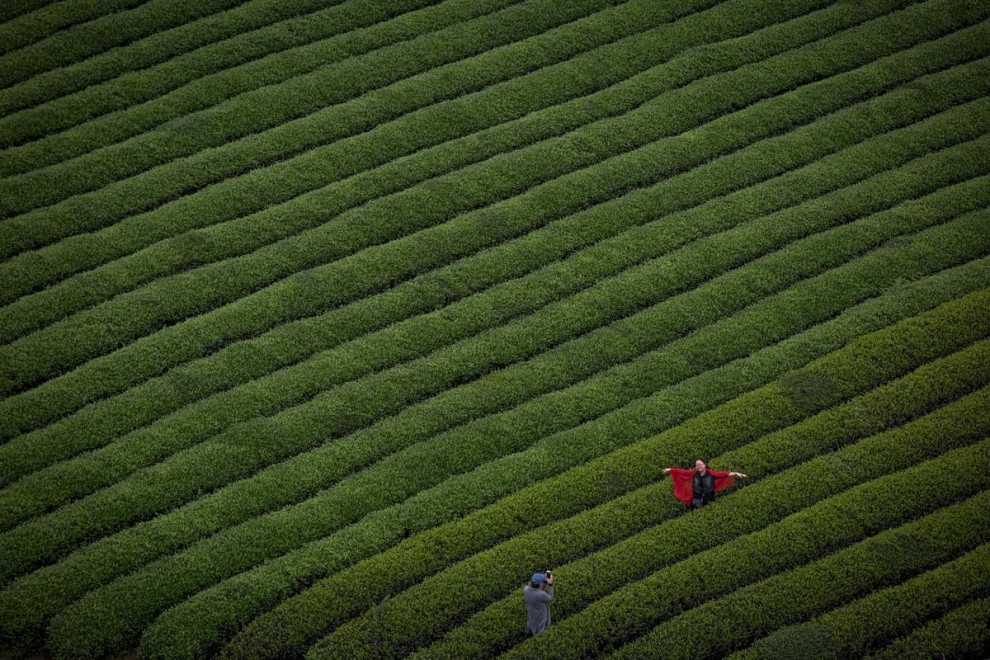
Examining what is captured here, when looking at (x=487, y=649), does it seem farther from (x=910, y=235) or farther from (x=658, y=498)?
(x=910, y=235)

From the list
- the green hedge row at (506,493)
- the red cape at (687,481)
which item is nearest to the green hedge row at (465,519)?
the green hedge row at (506,493)

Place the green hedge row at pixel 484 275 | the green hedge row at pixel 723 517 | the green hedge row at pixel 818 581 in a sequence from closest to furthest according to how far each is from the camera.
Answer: the green hedge row at pixel 818 581, the green hedge row at pixel 723 517, the green hedge row at pixel 484 275

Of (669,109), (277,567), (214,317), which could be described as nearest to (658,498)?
(277,567)

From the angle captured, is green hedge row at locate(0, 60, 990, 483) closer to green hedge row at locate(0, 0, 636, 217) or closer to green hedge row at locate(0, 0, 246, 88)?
green hedge row at locate(0, 0, 636, 217)

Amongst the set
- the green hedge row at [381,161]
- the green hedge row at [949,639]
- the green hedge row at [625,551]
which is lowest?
the green hedge row at [949,639]

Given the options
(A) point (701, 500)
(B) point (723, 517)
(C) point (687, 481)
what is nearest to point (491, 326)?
(C) point (687, 481)

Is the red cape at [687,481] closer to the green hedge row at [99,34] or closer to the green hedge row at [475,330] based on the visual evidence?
the green hedge row at [475,330]
